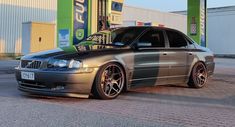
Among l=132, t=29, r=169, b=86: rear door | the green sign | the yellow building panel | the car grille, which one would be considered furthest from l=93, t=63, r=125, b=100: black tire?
the yellow building panel

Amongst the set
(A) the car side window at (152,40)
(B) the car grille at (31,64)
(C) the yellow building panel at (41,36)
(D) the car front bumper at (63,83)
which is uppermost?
(C) the yellow building panel at (41,36)

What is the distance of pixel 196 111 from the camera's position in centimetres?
653

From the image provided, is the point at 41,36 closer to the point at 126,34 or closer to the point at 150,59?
the point at 126,34

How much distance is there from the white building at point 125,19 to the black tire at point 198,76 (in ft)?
53.0

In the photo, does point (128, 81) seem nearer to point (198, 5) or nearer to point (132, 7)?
point (198, 5)

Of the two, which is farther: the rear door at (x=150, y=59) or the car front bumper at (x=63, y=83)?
the rear door at (x=150, y=59)

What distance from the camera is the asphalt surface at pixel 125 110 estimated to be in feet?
17.8

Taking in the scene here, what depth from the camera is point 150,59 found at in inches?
323

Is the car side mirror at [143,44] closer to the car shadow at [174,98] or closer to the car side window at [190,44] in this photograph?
the car shadow at [174,98]

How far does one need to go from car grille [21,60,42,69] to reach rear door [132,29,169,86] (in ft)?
6.06

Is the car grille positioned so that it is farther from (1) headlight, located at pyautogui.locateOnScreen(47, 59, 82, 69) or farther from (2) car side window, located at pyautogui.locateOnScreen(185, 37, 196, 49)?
(2) car side window, located at pyautogui.locateOnScreen(185, 37, 196, 49)

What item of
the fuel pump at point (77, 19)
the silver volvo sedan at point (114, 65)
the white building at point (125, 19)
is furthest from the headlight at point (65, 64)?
the white building at point (125, 19)

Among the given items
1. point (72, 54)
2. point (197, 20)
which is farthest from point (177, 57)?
point (197, 20)

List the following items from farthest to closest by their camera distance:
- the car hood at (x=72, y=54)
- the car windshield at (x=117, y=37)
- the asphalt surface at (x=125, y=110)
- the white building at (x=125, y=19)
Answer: the white building at (x=125, y=19)
the car windshield at (x=117, y=37)
the car hood at (x=72, y=54)
the asphalt surface at (x=125, y=110)
